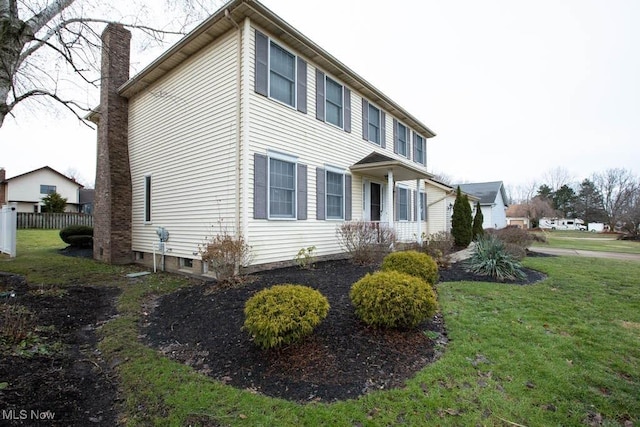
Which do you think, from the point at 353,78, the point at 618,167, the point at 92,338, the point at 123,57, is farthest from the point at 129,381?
the point at 618,167

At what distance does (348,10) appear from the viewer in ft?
32.3

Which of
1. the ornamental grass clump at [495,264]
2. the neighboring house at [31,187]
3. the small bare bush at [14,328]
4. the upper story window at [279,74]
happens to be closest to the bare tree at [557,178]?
the ornamental grass clump at [495,264]

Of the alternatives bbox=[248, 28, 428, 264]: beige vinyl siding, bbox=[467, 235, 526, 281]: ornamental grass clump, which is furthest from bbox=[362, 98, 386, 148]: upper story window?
bbox=[467, 235, 526, 281]: ornamental grass clump

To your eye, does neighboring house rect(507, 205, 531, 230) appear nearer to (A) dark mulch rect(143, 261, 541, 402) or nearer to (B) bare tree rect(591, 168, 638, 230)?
(B) bare tree rect(591, 168, 638, 230)

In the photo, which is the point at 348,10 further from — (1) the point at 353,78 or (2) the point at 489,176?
(2) the point at 489,176

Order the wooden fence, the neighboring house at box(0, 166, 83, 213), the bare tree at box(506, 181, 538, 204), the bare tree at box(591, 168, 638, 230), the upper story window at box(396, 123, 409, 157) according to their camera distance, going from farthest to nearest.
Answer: the bare tree at box(506, 181, 538, 204) → the bare tree at box(591, 168, 638, 230) → the neighboring house at box(0, 166, 83, 213) → the wooden fence → the upper story window at box(396, 123, 409, 157)

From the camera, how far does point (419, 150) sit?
16781mm

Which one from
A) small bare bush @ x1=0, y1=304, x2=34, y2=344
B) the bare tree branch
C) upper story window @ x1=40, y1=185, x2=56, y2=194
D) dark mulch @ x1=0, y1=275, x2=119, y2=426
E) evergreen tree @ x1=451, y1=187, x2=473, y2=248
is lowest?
dark mulch @ x1=0, y1=275, x2=119, y2=426

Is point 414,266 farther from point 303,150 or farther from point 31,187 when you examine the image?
point 31,187

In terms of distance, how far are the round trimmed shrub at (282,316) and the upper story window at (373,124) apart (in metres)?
9.17

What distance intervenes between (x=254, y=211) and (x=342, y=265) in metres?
3.00

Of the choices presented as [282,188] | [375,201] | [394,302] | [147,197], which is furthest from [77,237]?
[394,302]

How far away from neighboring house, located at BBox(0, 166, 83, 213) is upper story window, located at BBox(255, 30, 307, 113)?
38.6 metres

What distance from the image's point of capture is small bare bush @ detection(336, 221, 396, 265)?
8.70m
